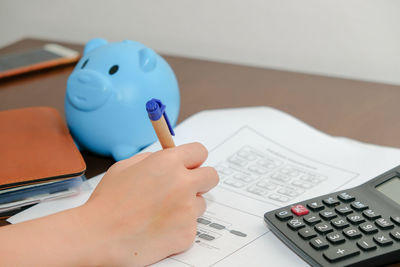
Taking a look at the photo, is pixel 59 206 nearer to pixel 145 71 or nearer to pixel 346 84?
pixel 145 71

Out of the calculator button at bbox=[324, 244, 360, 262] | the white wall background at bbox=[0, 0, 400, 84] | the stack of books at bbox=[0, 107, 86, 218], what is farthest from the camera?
the white wall background at bbox=[0, 0, 400, 84]

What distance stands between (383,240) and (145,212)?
18 centimetres

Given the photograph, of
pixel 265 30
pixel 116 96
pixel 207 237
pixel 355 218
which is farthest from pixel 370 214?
pixel 265 30

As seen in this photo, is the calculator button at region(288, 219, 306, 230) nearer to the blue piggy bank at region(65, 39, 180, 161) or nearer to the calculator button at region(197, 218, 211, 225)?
the calculator button at region(197, 218, 211, 225)

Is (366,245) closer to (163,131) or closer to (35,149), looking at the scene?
(163,131)

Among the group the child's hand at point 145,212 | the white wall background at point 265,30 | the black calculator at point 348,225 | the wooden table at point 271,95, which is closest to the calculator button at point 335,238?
the black calculator at point 348,225

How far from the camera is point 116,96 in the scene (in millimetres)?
550

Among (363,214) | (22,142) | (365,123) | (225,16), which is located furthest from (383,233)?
(225,16)

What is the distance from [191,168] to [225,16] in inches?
19.4

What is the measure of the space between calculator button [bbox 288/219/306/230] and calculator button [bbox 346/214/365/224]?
0.12 feet

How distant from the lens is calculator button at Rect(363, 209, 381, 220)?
1.32 ft

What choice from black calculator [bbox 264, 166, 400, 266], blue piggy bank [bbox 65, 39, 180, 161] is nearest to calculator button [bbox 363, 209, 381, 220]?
black calculator [bbox 264, 166, 400, 266]

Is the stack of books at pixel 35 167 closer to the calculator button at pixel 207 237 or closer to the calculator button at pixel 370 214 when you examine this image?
the calculator button at pixel 207 237

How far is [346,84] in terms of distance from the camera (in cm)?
75
